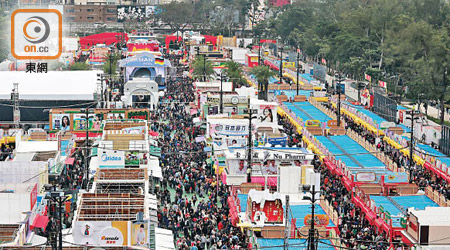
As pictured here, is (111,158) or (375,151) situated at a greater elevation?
(111,158)

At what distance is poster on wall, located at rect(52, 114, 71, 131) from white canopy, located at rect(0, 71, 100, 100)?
22.8 feet

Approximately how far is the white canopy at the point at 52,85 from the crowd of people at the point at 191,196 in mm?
5810

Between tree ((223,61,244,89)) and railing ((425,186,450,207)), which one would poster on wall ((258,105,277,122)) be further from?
tree ((223,61,244,89))

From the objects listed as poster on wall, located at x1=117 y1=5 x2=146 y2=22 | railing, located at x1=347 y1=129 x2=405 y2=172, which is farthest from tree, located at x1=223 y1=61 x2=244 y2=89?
poster on wall, located at x1=117 y1=5 x2=146 y2=22

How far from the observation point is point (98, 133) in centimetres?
5131

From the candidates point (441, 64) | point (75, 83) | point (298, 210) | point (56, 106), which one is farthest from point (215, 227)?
point (441, 64)

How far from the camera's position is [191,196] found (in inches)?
1593

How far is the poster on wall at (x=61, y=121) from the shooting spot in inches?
2050

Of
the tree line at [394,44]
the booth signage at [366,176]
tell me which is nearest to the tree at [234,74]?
the tree line at [394,44]

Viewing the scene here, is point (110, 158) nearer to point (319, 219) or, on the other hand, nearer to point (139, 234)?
point (319, 219)

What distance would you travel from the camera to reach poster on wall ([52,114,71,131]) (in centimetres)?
5208

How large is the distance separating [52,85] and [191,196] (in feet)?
81.6

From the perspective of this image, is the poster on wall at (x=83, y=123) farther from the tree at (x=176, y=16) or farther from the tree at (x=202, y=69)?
the tree at (x=176, y=16)

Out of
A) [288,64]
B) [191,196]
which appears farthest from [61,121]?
[288,64]
